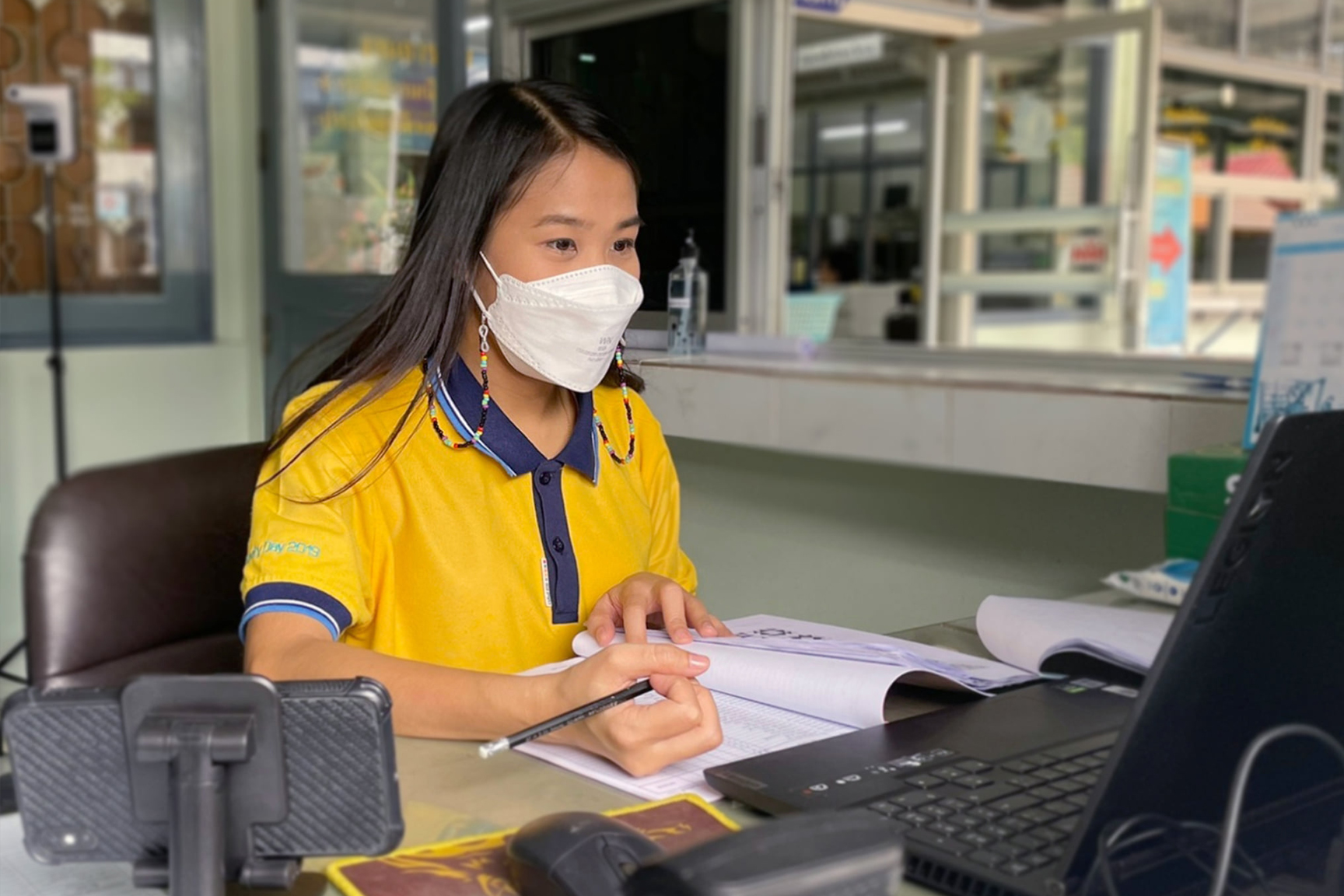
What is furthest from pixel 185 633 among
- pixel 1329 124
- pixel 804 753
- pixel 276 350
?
pixel 1329 124

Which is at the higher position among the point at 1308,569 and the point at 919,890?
Result: the point at 1308,569

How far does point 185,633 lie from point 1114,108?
5.54 m

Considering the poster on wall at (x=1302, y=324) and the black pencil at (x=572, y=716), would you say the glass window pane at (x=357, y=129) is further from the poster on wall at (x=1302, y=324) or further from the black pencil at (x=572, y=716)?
the poster on wall at (x=1302, y=324)

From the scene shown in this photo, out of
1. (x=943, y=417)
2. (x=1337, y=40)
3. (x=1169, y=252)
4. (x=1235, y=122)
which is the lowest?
(x=943, y=417)

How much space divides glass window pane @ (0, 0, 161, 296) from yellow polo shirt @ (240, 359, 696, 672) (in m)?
0.33

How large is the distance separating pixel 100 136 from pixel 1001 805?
1.51 feet

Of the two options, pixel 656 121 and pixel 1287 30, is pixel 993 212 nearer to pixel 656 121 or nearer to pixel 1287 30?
pixel 1287 30

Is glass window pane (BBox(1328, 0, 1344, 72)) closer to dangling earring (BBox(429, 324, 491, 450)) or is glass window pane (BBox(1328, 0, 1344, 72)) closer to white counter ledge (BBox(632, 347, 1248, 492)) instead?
white counter ledge (BBox(632, 347, 1248, 492))

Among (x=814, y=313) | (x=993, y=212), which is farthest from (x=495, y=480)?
(x=814, y=313)

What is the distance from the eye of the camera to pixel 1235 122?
6055 mm

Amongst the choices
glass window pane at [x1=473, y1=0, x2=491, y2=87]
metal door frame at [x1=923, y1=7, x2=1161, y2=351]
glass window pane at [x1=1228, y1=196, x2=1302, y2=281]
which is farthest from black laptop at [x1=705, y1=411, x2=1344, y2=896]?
glass window pane at [x1=1228, y1=196, x2=1302, y2=281]

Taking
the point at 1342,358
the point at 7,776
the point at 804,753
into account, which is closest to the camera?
the point at 7,776

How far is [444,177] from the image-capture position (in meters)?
0.73

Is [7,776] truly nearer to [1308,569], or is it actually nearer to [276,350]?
[276,350]
